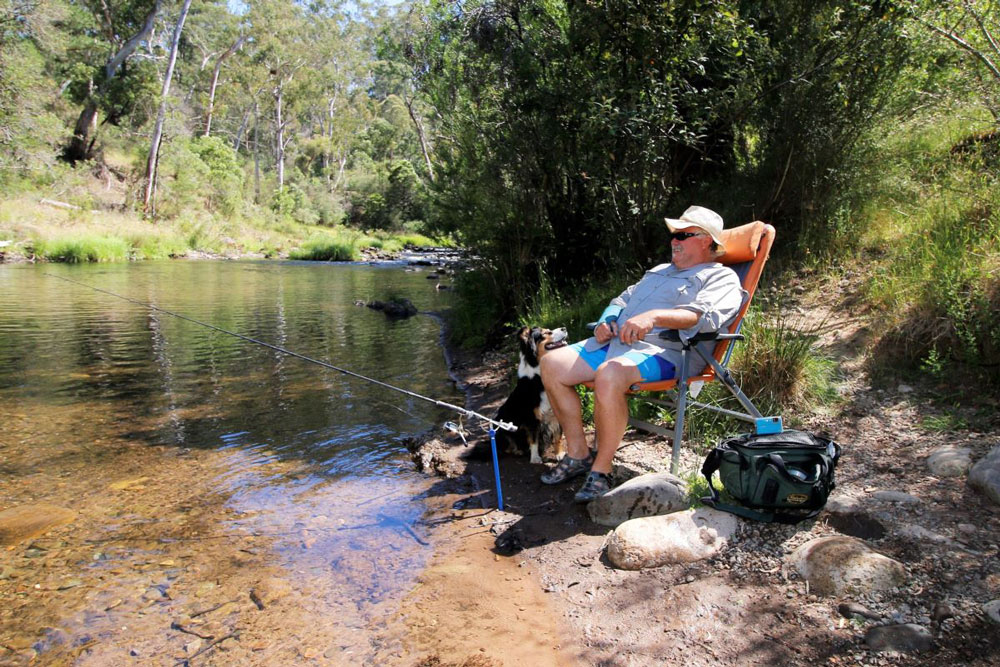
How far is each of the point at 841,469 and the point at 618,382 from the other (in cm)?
122

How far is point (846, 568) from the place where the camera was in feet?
7.95

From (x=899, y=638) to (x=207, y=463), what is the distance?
4.26m

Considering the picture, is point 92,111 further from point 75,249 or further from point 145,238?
point 75,249

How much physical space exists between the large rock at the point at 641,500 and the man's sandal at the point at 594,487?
2.8 inches

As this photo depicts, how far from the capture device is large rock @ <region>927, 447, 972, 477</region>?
3.06m

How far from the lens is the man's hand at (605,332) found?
11.9 ft

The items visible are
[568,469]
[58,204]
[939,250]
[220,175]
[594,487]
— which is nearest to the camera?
[594,487]

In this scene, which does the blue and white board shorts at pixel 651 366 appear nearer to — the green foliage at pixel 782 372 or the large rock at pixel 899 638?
the green foliage at pixel 782 372

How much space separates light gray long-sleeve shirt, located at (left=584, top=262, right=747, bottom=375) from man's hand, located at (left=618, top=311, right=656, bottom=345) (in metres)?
0.16

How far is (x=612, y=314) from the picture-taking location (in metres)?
3.84

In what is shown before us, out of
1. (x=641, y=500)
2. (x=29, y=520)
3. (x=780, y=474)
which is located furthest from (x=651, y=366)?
(x=29, y=520)

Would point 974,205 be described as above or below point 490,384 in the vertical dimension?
above

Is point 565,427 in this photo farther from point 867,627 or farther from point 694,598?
point 867,627

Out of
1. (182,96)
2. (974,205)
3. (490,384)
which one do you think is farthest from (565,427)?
(182,96)
